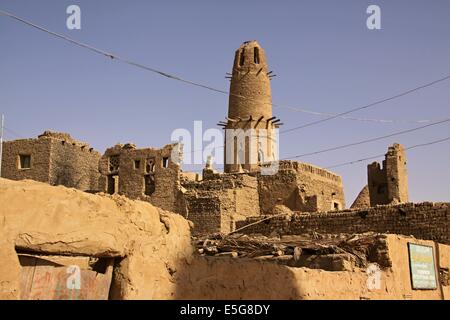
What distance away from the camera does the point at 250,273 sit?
319 inches

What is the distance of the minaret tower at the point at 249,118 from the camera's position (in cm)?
3425

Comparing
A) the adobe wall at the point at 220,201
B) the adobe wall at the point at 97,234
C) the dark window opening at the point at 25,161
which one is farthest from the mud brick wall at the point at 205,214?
the adobe wall at the point at 97,234

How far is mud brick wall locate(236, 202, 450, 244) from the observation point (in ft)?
46.9

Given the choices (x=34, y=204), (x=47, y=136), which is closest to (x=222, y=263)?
(x=34, y=204)

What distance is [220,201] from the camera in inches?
956

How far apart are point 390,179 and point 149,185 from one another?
12571 mm

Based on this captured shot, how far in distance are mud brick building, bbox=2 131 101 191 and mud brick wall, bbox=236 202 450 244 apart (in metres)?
18.1

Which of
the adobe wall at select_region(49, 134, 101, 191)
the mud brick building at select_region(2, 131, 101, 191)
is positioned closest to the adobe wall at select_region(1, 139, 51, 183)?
the mud brick building at select_region(2, 131, 101, 191)

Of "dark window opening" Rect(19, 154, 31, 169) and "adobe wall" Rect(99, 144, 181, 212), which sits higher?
"dark window opening" Rect(19, 154, 31, 169)

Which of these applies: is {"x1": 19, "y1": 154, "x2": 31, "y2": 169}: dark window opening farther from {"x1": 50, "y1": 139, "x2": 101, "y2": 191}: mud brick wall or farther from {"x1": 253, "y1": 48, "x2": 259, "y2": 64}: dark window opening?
{"x1": 253, "y1": 48, "x2": 259, "y2": 64}: dark window opening

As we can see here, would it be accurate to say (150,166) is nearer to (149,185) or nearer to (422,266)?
(149,185)

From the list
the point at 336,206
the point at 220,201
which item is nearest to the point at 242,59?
the point at 336,206

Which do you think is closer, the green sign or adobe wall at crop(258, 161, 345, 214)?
the green sign

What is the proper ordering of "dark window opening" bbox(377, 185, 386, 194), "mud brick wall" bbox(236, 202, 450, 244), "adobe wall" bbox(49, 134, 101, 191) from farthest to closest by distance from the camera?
1. "adobe wall" bbox(49, 134, 101, 191)
2. "dark window opening" bbox(377, 185, 386, 194)
3. "mud brick wall" bbox(236, 202, 450, 244)
